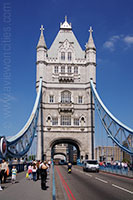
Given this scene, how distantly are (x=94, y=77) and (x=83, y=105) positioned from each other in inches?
254

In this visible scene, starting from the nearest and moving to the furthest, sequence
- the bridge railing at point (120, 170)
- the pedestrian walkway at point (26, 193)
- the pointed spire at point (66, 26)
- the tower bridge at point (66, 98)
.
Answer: the pedestrian walkway at point (26, 193) → the bridge railing at point (120, 170) → the tower bridge at point (66, 98) → the pointed spire at point (66, 26)

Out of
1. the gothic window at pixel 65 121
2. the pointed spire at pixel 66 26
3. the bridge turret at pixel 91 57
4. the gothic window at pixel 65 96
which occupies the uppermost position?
the pointed spire at pixel 66 26

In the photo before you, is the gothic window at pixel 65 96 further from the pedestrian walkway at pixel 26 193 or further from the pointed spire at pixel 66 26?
the pedestrian walkway at pixel 26 193

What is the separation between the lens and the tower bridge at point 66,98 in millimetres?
59031

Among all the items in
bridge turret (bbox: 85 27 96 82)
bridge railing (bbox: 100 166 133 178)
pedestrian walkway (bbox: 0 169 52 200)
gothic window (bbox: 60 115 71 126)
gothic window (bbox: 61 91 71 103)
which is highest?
bridge turret (bbox: 85 27 96 82)

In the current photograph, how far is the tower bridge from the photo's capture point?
2324 inches

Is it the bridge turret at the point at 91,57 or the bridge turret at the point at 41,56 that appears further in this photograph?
the bridge turret at the point at 91,57

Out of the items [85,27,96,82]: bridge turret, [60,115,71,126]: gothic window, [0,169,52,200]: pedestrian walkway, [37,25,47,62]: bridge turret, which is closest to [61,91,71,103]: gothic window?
[60,115,71,126]: gothic window

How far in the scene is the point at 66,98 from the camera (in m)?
61.6

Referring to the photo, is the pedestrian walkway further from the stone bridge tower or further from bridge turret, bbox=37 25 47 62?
bridge turret, bbox=37 25 47 62

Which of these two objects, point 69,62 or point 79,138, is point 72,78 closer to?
point 69,62

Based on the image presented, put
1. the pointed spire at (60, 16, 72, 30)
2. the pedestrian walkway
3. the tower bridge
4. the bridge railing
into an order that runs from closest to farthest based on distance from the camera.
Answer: the pedestrian walkway
the bridge railing
the tower bridge
the pointed spire at (60, 16, 72, 30)

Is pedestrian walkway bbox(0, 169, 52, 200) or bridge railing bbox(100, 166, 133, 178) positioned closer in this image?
pedestrian walkway bbox(0, 169, 52, 200)

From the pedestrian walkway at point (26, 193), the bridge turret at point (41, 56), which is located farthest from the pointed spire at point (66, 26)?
the pedestrian walkway at point (26, 193)
